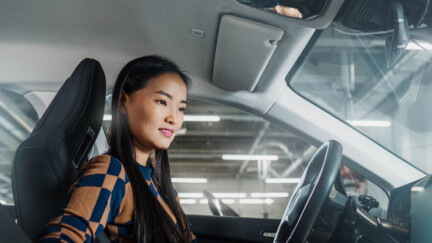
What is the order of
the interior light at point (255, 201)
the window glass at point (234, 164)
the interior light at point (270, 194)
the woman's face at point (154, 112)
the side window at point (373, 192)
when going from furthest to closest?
the interior light at point (255, 201) → the interior light at point (270, 194) → the window glass at point (234, 164) → the side window at point (373, 192) → the woman's face at point (154, 112)

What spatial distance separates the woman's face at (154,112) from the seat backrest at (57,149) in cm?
9

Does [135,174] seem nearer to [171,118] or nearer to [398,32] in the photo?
[171,118]

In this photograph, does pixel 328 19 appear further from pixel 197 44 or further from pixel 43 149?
pixel 43 149

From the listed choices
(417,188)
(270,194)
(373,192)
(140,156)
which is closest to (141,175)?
(140,156)

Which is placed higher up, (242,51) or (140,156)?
(242,51)

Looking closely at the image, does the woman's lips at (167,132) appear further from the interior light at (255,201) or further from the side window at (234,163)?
the interior light at (255,201)

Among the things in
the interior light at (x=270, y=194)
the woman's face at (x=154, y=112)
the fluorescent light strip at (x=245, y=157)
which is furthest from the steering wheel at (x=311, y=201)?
the interior light at (x=270, y=194)

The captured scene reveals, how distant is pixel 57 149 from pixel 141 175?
0.23m

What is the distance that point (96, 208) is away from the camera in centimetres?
84

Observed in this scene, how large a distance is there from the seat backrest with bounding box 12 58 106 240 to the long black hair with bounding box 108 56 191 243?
7 centimetres

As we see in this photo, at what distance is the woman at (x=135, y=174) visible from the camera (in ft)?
2.70

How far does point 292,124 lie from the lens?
170 centimetres

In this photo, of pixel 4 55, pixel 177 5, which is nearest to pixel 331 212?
pixel 177 5

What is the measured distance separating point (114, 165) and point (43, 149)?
0.16 meters
